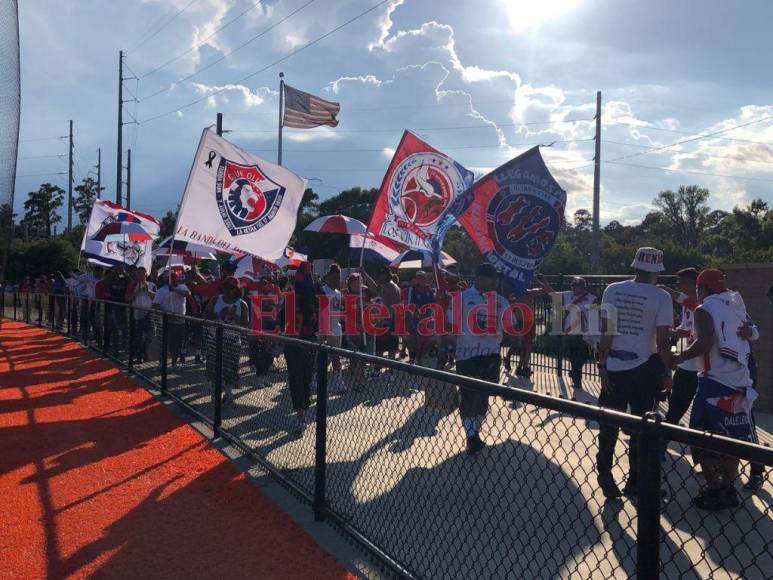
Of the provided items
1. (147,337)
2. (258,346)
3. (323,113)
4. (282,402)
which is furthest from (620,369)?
(323,113)

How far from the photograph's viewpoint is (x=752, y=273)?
8.79 meters

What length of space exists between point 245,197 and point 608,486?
640 centimetres

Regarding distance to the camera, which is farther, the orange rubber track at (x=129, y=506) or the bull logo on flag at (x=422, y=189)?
the bull logo on flag at (x=422, y=189)

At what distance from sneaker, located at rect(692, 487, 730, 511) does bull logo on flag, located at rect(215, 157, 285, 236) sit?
22.2 ft

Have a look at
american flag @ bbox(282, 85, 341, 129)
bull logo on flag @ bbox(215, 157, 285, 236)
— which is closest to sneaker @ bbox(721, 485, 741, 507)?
bull logo on flag @ bbox(215, 157, 285, 236)

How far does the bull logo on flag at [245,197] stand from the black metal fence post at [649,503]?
24.6 feet

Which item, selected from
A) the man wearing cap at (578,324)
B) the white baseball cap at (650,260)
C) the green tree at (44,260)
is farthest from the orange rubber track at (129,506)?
the green tree at (44,260)

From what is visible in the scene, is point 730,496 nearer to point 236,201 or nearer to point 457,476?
point 457,476

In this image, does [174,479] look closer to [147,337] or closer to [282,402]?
[282,402]

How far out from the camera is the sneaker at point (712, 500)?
4.40m

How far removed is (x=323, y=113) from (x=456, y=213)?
728 inches

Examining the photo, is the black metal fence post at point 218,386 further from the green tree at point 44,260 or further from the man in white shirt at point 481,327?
the green tree at point 44,260

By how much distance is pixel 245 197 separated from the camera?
9.22m

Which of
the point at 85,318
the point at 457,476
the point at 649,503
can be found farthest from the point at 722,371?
the point at 85,318
